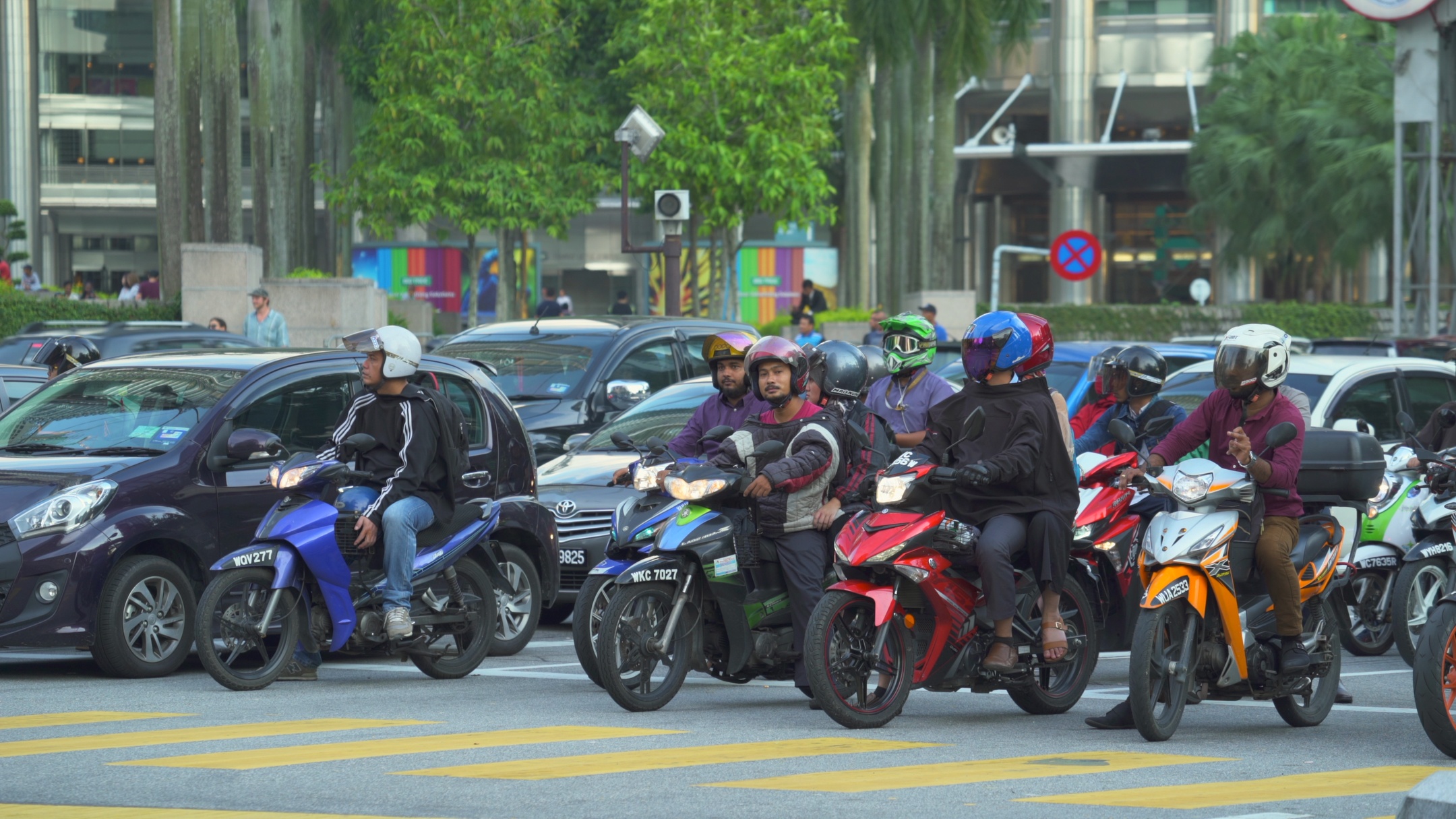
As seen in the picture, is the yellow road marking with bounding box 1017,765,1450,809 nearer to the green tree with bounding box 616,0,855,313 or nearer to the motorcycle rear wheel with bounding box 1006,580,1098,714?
the motorcycle rear wheel with bounding box 1006,580,1098,714

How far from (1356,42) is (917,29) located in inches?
660

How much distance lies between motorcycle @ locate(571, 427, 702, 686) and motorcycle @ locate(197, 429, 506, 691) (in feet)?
3.78

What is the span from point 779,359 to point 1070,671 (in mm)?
1916

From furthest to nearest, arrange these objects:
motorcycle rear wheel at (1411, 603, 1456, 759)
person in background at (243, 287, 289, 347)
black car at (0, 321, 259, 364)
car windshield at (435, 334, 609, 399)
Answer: person in background at (243, 287, 289, 347) → black car at (0, 321, 259, 364) → car windshield at (435, 334, 609, 399) → motorcycle rear wheel at (1411, 603, 1456, 759)

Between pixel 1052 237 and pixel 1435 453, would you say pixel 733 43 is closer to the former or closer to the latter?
pixel 1435 453

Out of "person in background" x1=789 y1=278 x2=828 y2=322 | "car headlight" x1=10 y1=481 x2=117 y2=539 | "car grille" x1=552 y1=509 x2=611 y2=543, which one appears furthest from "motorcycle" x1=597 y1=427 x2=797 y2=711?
"person in background" x1=789 y1=278 x2=828 y2=322

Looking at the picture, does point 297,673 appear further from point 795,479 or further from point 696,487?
point 795,479

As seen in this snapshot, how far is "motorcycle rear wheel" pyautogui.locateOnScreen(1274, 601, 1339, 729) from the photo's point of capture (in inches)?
341

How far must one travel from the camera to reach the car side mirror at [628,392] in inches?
568

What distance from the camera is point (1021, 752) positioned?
7812 mm

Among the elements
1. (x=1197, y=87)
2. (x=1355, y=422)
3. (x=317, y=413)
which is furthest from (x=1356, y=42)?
(x=317, y=413)

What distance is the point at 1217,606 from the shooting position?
8.19 meters

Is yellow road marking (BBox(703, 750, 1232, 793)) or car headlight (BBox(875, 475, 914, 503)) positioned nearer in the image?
yellow road marking (BBox(703, 750, 1232, 793))

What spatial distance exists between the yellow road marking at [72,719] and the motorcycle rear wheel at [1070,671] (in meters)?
3.65
